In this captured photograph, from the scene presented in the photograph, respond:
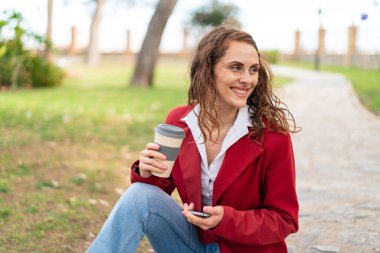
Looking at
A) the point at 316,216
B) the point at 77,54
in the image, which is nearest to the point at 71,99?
the point at 316,216

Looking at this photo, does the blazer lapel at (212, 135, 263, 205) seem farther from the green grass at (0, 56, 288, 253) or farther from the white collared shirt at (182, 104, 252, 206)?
the green grass at (0, 56, 288, 253)

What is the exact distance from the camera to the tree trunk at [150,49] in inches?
582

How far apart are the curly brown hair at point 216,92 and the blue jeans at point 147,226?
0.33 m

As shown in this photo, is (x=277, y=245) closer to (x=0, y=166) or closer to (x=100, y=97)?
(x=0, y=166)

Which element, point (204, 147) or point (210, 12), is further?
point (210, 12)

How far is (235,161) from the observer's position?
238cm

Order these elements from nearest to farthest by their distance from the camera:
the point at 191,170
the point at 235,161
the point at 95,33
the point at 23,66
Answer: the point at 235,161 → the point at 191,170 → the point at 23,66 → the point at 95,33

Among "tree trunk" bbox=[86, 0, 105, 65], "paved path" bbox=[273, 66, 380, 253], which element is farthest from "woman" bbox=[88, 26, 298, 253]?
"tree trunk" bbox=[86, 0, 105, 65]

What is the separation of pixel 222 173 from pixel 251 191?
14 cm

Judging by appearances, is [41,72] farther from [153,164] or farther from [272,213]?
[272,213]

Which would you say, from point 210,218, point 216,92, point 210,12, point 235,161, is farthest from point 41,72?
point 210,12

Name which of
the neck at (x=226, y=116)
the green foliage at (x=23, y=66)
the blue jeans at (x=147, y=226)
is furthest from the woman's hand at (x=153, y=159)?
the green foliage at (x=23, y=66)

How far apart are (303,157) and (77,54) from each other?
3152 cm

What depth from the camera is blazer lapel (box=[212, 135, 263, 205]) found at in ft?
7.73
